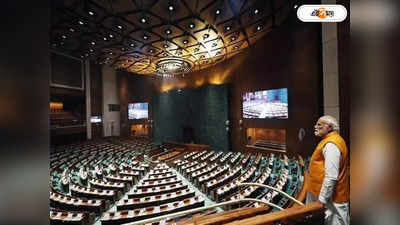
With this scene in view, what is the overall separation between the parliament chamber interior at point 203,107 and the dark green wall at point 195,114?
96 mm

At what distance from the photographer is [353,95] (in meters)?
0.62

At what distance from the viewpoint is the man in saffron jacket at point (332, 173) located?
1661mm

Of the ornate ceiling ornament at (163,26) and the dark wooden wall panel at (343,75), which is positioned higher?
the ornate ceiling ornament at (163,26)

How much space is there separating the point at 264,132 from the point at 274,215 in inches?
486

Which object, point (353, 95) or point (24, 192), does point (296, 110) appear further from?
point (24, 192)

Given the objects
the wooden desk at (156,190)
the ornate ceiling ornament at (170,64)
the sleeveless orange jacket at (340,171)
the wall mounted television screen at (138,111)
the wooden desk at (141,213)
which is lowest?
the wooden desk at (156,190)

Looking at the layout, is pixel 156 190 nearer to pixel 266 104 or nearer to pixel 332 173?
pixel 332 173

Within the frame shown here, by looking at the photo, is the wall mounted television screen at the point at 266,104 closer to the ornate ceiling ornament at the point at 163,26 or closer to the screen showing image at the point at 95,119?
the ornate ceiling ornament at the point at 163,26

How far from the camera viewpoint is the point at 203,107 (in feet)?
45.7

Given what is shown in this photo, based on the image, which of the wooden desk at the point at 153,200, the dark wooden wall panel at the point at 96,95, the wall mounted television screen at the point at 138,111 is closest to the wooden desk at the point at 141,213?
the wooden desk at the point at 153,200

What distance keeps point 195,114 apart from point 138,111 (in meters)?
8.85

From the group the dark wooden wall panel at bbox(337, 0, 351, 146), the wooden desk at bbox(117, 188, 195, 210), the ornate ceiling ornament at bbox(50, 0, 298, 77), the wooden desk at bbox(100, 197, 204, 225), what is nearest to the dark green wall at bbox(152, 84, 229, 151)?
the ornate ceiling ornament at bbox(50, 0, 298, 77)

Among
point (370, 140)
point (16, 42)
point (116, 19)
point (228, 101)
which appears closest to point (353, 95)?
point (370, 140)

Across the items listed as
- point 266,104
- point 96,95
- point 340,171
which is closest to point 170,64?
point 266,104
